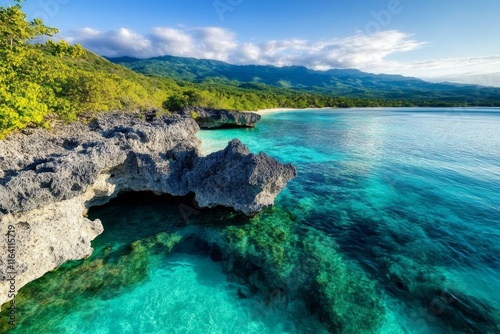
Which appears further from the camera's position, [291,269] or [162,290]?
[291,269]

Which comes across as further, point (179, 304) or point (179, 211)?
point (179, 211)

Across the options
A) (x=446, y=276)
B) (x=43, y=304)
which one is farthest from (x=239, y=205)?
(x=446, y=276)

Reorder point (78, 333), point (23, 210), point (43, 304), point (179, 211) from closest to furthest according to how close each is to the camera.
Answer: point (78, 333)
point (43, 304)
point (23, 210)
point (179, 211)

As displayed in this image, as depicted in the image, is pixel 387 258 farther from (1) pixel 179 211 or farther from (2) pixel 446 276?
(1) pixel 179 211

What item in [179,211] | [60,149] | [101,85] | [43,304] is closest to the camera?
[43,304]

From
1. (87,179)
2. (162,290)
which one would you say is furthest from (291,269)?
(87,179)

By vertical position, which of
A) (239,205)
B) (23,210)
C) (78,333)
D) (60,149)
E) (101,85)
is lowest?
(78,333)

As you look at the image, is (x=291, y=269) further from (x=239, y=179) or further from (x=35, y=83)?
(x=35, y=83)
